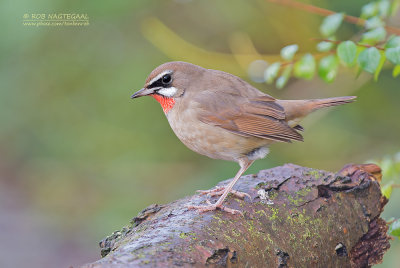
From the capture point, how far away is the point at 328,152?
6297 mm

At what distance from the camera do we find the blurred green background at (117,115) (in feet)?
20.7

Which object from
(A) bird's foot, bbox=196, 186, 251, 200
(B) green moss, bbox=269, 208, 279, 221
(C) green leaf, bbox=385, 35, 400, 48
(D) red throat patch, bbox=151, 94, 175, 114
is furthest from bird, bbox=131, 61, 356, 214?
(C) green leaf, bbox=385, 35, 400, 48

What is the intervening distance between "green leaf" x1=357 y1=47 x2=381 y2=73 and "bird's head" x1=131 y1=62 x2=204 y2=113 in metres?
1.46

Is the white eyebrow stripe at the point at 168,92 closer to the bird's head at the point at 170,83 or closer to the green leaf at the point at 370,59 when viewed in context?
the bird's head at the point at 170,83

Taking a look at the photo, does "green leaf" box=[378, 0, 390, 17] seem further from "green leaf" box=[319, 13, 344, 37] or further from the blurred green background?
the blurred green background

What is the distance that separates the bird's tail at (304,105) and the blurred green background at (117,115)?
Result: 169cm

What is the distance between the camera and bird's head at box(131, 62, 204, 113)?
13.1ft

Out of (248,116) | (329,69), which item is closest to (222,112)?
(248,116)

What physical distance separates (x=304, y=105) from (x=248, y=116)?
45cm

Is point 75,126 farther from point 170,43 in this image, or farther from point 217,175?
point 217,175

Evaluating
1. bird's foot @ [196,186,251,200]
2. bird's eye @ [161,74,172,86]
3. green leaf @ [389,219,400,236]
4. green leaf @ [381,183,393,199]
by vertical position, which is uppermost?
bird's eye @ [161,74,172,86]

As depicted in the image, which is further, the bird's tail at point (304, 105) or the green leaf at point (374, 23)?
the bird's tail at point (304, 105)

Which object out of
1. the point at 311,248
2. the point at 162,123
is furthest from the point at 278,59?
the point at 311,248

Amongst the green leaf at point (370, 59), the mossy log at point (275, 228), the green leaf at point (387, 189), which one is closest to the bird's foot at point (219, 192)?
the mossy log at point (275, 228)
